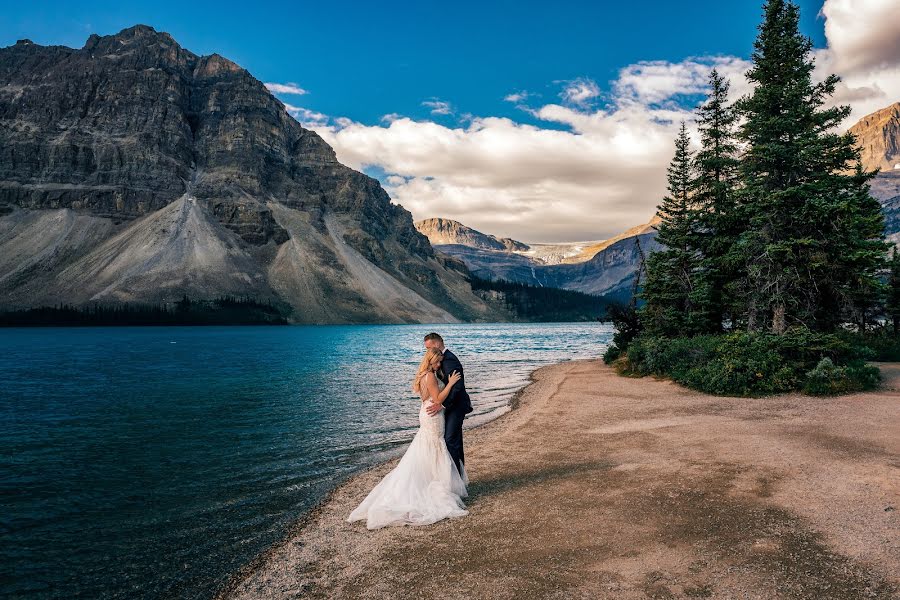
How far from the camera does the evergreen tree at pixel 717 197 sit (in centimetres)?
3269

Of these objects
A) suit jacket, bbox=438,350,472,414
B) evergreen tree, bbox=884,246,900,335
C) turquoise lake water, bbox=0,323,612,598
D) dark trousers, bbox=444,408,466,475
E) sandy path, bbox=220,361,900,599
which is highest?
evergreen tree, bbox=884,246,900,335

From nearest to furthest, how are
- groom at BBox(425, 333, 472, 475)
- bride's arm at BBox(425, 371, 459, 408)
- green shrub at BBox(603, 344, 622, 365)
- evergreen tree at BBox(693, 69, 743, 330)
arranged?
1. bride's arm at BBox(425, 371, 459, 408)
2. groom at BBox(425, 333, 472, 475)
3. evergreen tree at BBox(693, 69, 743, 330)
4. green shrub at BBox(603, 344, 622, 365)

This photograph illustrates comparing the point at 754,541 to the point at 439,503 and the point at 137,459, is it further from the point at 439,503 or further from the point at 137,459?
the point at 137,459

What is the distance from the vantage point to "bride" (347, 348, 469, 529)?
1006 cm

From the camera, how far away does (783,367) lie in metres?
23.5

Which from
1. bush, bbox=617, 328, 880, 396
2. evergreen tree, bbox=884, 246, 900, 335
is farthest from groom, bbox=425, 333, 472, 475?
evergreen tree, bbox=884, 246, 900, 335

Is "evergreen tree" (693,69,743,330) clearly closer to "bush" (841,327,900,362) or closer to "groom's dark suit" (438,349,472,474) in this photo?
"bush" (841,327,900,362)

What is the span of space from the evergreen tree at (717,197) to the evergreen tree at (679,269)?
65cm

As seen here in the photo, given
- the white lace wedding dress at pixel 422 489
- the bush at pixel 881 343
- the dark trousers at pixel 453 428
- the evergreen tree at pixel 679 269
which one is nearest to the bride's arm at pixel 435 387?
the white lace wedding dress at pixel 422 489

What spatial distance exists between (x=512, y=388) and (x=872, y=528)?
1059 inches

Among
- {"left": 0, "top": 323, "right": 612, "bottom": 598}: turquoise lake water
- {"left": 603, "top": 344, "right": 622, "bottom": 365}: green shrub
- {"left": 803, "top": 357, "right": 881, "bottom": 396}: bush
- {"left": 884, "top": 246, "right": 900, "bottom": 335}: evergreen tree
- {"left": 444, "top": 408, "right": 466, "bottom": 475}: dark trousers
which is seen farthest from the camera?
{"left": 603, "top": 344, "right": 622, "bottom": 365}: green shrub

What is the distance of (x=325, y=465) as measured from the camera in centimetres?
1647

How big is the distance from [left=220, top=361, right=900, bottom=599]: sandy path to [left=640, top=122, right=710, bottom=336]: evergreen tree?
1854 cm

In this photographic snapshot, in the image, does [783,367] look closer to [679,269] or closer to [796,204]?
[796,204]
